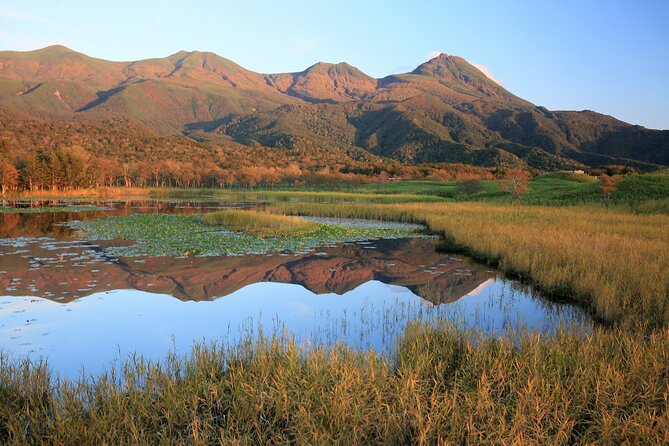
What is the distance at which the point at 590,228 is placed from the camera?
2812cm

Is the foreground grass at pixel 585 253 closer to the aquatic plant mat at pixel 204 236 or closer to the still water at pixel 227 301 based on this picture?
the still water at pixel 227 301

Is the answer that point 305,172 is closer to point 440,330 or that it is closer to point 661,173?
point 661,173

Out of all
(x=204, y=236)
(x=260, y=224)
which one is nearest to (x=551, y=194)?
(x=260, y=224)

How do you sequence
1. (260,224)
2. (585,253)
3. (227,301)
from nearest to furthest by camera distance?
1. (227,301)
2. (585,253)
3. (260,224)

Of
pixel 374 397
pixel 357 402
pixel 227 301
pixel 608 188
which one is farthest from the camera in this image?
pixel 608 188

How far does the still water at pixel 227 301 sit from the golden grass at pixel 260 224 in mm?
8041

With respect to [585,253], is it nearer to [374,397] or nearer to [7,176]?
[374,397]

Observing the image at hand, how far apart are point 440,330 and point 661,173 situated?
52839 mm

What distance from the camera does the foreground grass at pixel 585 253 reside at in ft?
43.5

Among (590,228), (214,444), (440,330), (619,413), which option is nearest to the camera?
(214,444)

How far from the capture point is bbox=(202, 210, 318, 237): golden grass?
33.1m

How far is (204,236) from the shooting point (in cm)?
3002

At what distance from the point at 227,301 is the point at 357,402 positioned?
9.75m

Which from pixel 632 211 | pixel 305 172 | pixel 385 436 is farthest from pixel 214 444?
pixel 305 172
